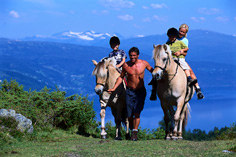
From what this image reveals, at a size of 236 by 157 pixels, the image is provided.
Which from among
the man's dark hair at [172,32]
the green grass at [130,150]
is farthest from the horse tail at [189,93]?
the man's dark hair at [172,32]

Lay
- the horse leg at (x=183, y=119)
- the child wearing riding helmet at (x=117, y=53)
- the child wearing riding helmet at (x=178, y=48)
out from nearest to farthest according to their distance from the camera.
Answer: the child wearing riding helmet at (x=178, y=48), the horse leg at (x=183, y=119), the child wearing riding helmet at (x=117, y=53)

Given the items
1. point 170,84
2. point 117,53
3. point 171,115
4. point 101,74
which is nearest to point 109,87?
point 101,74

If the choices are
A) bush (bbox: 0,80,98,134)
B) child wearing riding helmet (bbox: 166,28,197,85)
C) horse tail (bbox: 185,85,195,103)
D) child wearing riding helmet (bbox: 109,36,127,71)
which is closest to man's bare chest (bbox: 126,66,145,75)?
child wearing riding helmet (bbox: 166,28,197,85)

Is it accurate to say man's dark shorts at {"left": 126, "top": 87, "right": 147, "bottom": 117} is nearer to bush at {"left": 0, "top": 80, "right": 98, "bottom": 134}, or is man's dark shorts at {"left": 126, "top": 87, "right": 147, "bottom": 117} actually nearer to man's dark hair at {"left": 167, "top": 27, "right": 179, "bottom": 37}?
man's dark hair at {"left": 167, "top": 27, "right": 179, "bottom": 37}

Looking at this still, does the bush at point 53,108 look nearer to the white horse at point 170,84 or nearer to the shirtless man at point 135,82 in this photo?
the shirtless man at point 135,82

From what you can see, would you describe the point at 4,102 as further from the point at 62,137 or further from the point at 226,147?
the point at 226,147

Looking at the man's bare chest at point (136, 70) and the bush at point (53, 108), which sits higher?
the man's bare chest at point (136, 70)

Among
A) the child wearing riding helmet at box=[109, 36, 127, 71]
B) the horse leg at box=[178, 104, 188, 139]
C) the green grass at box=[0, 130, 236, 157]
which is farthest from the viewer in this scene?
the child wearing riding helmet at box=[109, 36, 127, 71]

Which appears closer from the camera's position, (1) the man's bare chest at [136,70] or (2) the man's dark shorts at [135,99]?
(1) the man's bare chest at [136,70]

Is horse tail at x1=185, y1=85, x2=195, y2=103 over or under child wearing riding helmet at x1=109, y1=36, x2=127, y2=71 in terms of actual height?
under

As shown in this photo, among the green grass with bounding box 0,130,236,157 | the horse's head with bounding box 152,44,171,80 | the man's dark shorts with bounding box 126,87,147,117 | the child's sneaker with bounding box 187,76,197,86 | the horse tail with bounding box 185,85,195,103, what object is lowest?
the green grass with bounding box 0,130,236,157

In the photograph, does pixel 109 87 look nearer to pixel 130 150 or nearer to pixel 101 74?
pixel 101 74

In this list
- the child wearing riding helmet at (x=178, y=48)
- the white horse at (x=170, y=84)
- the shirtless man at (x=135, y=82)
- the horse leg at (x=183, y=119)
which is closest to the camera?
the white horse at (x=170, y=84)

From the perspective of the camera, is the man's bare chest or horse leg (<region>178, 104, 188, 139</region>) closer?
the man's bare chest
